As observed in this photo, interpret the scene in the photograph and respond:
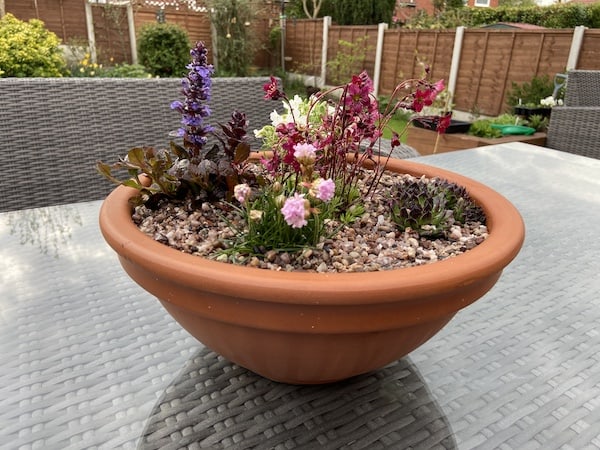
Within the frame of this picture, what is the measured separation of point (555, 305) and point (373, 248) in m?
0.45

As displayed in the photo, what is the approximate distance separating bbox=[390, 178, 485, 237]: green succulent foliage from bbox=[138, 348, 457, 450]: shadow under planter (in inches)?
9.2

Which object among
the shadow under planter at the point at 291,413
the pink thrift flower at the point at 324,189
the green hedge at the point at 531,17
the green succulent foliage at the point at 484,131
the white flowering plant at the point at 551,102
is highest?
the green hedge at the point at 531,17

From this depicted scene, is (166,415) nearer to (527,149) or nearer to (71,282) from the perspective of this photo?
(71,282)

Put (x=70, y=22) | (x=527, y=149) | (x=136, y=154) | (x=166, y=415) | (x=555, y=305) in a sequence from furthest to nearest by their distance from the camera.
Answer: (x=70, y=22), (x=527, y=149), (x=555, y=305), (x=136, y=154), (x=166, y=415)

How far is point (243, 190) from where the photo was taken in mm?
648

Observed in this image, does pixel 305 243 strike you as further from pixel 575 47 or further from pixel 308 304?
pixel 575 47

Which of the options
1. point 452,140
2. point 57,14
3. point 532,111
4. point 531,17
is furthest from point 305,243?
point 531,17

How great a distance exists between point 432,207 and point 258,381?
39cm

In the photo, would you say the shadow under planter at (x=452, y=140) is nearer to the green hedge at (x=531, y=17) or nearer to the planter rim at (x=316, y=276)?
the planter rim at (x=316, y=276)

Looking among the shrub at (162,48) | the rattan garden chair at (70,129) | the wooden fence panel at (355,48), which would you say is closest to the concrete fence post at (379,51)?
the wooden fence panel at (355,48)

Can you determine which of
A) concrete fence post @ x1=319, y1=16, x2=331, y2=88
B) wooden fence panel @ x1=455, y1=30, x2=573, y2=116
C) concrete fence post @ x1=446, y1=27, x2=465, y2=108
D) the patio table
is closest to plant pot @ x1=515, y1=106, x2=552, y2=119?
wooden fence panel @ x1=455, y1=30, x2=573, y2=116

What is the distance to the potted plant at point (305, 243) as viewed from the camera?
514 millimetres

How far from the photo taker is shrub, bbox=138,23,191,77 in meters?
9.11

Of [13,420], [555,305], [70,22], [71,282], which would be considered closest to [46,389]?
[13,420]
